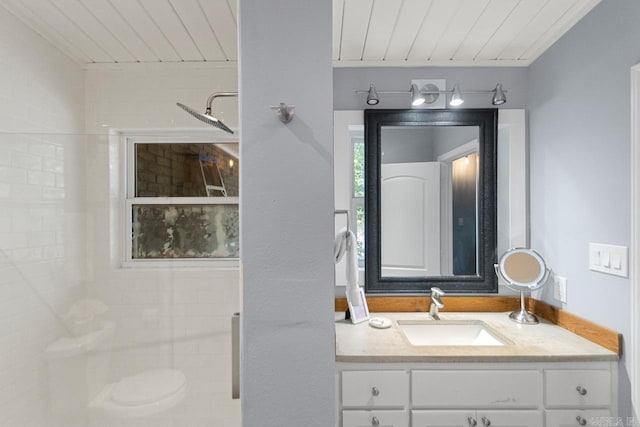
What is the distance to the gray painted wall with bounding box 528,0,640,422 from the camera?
1.36m

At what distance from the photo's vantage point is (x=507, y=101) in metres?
2.00

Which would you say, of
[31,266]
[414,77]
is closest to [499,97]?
[414,77]

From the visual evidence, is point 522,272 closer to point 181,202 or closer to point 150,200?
point 181,202

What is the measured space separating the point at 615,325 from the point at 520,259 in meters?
0.50

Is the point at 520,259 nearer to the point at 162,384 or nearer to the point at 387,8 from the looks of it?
the point at 387,8

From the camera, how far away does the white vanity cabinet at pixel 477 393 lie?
1.39 metres

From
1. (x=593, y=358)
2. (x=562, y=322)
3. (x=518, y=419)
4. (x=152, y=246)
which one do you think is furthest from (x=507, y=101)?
(x=152, y=246)

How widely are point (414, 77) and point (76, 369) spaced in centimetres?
222

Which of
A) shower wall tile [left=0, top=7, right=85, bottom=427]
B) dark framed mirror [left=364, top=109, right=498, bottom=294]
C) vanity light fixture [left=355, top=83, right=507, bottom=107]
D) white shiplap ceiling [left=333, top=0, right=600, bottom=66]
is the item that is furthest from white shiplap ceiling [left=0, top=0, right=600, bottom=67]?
shower wall tile [left=0, top=7, right=85, bottom=427]

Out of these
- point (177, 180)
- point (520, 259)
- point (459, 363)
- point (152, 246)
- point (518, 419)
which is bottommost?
point (518, 419)

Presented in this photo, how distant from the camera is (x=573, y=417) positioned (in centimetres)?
138

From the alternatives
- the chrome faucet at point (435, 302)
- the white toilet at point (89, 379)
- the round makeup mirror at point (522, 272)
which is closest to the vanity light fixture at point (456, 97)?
the round makeup mirror at point (522, 272)


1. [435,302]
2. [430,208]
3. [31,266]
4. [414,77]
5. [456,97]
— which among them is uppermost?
[414,77]

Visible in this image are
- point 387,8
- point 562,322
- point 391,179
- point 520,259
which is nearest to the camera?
point 387,8
